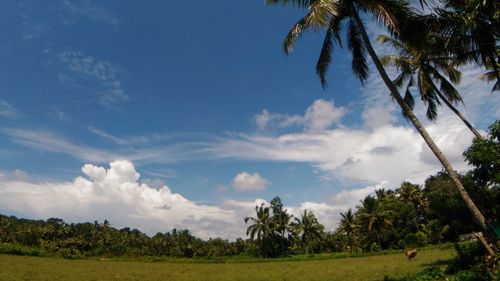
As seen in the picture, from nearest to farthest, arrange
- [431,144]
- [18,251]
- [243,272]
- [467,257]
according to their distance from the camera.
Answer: [431,144] → [467,257] → [243,272] → [18,251]

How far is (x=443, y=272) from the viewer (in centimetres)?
1728

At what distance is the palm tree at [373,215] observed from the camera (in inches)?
2559

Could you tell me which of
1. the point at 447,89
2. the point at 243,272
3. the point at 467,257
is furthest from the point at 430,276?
the point at 243,272

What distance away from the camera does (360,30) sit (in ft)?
53.2

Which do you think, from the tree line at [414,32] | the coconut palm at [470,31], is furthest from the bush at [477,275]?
the coconut palm at [470,31]

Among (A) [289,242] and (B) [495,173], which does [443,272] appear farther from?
(A) [289,242]

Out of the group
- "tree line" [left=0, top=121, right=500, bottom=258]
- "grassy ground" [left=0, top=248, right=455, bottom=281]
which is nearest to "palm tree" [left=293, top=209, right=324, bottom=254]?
"tree line" [left=0, top=121, right=500, bottom=258]

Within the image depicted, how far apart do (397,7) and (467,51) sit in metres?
4.59

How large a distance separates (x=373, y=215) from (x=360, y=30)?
5368 cm

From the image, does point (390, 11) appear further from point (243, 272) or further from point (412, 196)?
point (412, 196)

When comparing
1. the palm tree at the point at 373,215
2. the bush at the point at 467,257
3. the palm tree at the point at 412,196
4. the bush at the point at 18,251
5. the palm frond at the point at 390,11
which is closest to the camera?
the palm frond at the point at 390,11

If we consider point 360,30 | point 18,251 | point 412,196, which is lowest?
point 18,251

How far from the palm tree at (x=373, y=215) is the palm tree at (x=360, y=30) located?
50362 millimetres

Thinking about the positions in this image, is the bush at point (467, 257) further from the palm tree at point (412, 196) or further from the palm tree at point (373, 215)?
the palm tree at point (412, 196)
